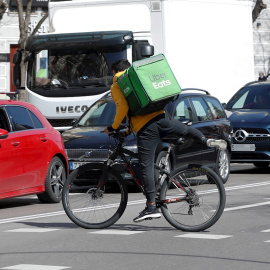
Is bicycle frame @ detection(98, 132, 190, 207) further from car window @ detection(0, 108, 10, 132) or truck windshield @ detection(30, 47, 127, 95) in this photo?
truck windshield @ detection(30, 47, 127, 95)

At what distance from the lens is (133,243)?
8703mm

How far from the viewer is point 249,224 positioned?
9.98 meters

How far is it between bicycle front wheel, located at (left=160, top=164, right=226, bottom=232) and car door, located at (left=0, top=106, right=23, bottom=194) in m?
2.87

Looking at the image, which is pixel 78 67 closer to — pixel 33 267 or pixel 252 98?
pixel 252 98

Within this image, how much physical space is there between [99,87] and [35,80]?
59.0 inches

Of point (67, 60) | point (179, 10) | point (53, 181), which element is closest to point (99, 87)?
point (67, 60)

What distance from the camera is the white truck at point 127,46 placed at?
19.6 meters

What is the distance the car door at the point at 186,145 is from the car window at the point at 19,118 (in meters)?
2.80

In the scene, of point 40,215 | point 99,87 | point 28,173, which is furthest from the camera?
point 99,87

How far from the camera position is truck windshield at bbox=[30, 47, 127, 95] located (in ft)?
64.0

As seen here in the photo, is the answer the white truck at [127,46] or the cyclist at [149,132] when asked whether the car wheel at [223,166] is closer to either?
the white truck at [127,46]

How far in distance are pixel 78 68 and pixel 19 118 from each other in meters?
7.21

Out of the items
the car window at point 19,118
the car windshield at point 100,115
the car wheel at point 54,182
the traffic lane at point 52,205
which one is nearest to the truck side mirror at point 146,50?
the traffic lane at point 52,205

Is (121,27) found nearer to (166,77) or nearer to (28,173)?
(28,173)
